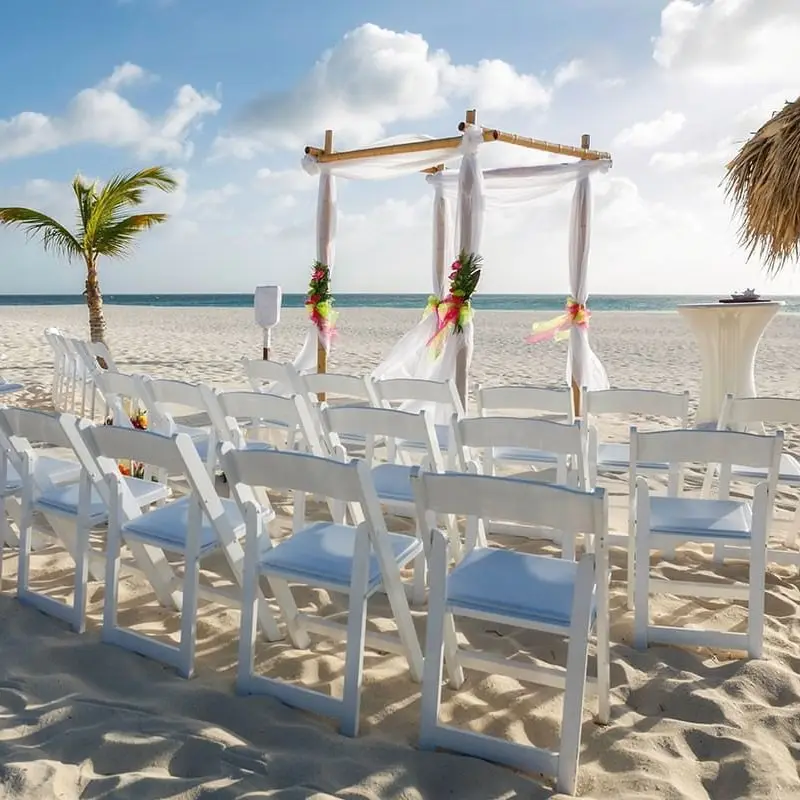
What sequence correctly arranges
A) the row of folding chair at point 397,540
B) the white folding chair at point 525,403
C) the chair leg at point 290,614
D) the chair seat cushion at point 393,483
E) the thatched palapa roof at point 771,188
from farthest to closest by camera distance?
the thatched palapa roof at point 771,188
the white folding chair at point 525,403
the chair seat cushion at point 393,483
the chair leg at point 290,614
the row of folding chair at point 397,540

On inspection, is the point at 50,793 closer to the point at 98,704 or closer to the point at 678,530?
the point at 98,704

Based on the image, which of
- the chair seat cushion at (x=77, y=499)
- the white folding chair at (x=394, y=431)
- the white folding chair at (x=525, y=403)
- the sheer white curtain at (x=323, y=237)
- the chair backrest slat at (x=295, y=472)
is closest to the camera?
the chair backrest slat at (x=295, y=472)

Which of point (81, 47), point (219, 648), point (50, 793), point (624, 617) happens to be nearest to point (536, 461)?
point (624, 617)

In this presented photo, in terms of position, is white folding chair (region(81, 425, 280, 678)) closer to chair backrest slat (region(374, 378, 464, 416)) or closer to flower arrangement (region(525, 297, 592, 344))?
chair backrest slat (region(374, 378, 464, 416))

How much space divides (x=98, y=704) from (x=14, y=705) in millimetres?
238

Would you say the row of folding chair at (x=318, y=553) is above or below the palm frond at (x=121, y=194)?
below

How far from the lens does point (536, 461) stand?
12.4 feet

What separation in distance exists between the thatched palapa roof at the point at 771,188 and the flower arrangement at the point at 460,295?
2.12m

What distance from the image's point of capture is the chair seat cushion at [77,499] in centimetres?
268

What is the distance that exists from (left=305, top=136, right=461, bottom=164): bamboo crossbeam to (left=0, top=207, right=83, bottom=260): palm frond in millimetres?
3202

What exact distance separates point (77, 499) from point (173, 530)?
2.08ft

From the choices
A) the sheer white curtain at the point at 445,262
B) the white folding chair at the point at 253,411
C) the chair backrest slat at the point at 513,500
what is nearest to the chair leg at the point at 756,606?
the chair backrest slat at the point at 513,500

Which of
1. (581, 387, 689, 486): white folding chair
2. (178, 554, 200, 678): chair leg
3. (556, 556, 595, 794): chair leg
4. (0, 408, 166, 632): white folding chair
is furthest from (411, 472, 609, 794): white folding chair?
(581, 387, 689, 486): white folding chair

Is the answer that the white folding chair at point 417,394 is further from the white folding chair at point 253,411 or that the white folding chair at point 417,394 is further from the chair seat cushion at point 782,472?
the chair seat cushion at point 782,472
